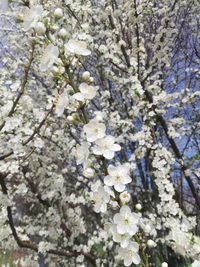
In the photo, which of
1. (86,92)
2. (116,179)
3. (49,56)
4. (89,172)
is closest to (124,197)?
(116,179)

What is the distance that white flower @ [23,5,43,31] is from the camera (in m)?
2.15

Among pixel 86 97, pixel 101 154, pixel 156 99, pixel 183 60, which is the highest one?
pixel 183 60

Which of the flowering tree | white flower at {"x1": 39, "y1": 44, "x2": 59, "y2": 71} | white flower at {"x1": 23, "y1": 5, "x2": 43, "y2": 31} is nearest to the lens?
white flower at {"x1": 39, "y1": 44, "x2": 59, "y2": 71}

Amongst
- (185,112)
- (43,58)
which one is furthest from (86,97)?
(185,112)

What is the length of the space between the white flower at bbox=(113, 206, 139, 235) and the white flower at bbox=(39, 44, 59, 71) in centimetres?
72

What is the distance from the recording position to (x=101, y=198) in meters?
2.10

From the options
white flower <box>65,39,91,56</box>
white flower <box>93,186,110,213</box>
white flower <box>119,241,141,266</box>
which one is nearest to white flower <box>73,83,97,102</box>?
white flower <box>65,39,91,56</box>

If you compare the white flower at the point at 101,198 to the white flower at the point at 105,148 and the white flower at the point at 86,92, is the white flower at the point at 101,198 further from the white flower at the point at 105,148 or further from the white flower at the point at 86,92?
the white flower at the point at 86,92

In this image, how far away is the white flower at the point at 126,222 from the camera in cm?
209

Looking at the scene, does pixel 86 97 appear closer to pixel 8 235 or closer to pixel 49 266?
pixel 8 235

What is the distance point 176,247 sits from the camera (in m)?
4.21

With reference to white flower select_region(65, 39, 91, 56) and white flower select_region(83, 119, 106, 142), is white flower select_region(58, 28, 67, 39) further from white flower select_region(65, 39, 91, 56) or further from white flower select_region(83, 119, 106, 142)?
white flower select_region(83, 119, 106, 142)

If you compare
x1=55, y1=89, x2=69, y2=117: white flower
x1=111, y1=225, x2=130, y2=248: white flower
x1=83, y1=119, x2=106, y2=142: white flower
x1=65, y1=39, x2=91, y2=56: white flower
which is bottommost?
x1=111, y1=225, x2=130, y2=248: white flower

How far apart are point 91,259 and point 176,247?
200cm
